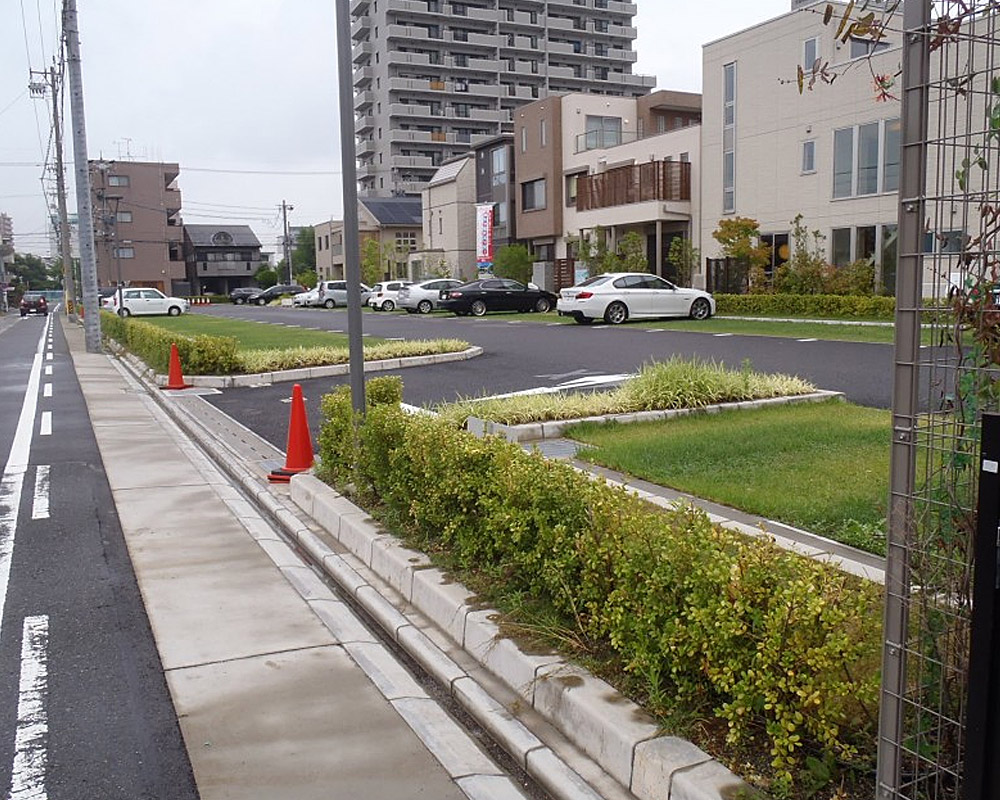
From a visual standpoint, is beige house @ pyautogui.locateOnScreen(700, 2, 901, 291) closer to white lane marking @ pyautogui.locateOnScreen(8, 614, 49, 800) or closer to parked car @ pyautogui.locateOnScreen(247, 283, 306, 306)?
white lane marking @ pyautogui.locateOnScreen(8, 614, 49, 800)

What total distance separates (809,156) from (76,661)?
28.7 m

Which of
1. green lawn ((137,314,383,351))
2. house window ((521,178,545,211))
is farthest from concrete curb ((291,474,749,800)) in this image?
house window ((521,178,545,211))

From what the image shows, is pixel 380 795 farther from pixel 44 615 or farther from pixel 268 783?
pixel 44 615

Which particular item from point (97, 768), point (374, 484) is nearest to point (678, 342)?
point (374, 484)

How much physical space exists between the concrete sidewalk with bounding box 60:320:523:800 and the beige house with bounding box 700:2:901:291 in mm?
22572

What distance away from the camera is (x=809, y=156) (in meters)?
29.2

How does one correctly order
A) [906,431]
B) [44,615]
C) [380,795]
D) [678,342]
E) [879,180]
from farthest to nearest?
[879,180], [678,342], [44,615], [380,795], [906,431]

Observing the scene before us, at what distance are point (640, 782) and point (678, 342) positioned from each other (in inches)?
670

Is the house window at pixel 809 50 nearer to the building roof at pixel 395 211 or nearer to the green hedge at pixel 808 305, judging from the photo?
the green hedge at pixel 808 305

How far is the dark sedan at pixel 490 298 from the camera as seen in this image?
35094mm

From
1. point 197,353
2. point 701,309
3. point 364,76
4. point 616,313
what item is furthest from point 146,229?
point 197,353

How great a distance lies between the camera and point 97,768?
368cm

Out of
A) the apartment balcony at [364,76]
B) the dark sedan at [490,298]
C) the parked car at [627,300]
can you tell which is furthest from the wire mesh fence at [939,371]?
the apartment balcony at [364,76]

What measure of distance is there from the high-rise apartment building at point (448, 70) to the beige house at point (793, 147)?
58.3 meters
